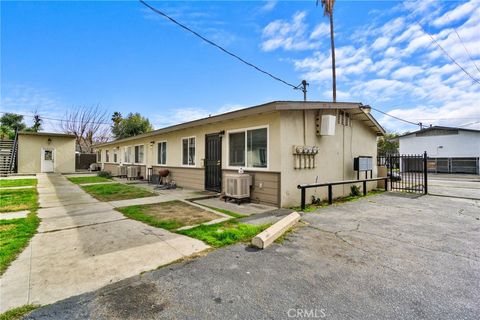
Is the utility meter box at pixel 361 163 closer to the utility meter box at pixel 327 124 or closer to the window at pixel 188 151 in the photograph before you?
the utility meter box at pixel 327 124

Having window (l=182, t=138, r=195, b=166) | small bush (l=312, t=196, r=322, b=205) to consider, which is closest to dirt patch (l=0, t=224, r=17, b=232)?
window (l=182, t=138, r=195, b=166)

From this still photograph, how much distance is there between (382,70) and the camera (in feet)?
40.5

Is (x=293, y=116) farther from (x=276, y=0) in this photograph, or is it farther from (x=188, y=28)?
(x=276, y=0)

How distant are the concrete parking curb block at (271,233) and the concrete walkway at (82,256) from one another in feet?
2.54

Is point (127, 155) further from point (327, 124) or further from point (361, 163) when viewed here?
point (361, 163)

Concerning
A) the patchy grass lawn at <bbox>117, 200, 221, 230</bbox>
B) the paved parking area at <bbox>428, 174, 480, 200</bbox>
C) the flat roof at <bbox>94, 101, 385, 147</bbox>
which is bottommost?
the paved parking area at <bbox>428, 174, 480, 200</bbox>

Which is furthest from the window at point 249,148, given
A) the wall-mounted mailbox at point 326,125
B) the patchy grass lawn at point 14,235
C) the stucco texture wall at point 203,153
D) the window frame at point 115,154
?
the window frame at point 115,154

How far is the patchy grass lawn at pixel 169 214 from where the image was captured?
4.45 meters

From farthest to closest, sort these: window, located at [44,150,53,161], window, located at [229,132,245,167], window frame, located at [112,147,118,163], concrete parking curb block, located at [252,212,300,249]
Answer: window, located at [44,150,53,161] → window frame, located at [112,147,118,163] → window, located at [229,132,245,167] → concrete parking curb block, located at [252,212,300,249]

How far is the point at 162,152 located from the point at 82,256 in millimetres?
9447

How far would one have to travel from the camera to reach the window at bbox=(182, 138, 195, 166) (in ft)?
31.4

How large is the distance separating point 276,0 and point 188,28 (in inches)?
145

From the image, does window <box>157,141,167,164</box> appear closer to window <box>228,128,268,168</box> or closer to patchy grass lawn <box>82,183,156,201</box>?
patchy grass lawn <box>82,183,156,201</box>

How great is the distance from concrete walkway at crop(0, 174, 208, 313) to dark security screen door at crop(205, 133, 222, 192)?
3740mm
